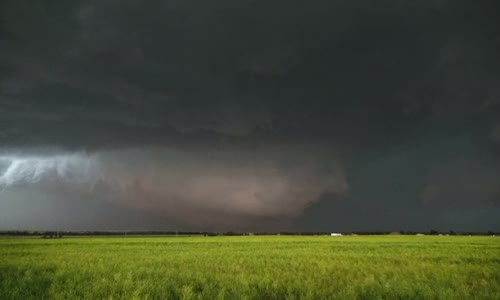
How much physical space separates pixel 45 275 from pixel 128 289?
4738 millimetres

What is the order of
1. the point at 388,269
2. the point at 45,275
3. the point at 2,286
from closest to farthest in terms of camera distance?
the point at 2,286 < the point at 45,275 < the point at 388,269

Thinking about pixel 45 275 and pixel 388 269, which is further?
pixel 388 269

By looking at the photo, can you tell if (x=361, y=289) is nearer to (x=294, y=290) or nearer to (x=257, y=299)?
(x=294, y=290)

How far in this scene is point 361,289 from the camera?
1024 cm

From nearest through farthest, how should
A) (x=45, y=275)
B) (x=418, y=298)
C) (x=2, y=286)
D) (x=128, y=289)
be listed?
1. (x=418, y=298)
2. (x=128, y=289)
3. (x=2, y=286)
4. (x=45, y=275)

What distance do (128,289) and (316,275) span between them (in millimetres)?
6286

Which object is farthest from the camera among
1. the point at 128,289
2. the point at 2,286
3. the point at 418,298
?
the point at 2,286

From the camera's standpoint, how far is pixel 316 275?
43.4 ft

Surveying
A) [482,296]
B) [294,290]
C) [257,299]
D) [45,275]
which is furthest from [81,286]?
[482,296]

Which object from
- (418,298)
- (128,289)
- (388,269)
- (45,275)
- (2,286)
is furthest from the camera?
(388,269)

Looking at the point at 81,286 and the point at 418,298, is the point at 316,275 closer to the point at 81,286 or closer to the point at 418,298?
the point at 418,298

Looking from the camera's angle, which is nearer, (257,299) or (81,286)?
(257,299)

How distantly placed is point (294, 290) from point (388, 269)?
688 cm

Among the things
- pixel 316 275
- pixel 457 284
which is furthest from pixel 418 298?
pixel 316 275
